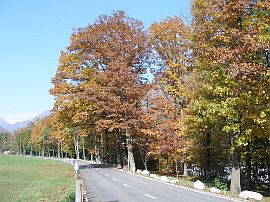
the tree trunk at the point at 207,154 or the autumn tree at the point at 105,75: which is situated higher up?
the autumn tree at the point at 105,75

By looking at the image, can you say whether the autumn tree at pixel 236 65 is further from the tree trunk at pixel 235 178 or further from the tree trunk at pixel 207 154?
the tree trunk at pixel 207 154

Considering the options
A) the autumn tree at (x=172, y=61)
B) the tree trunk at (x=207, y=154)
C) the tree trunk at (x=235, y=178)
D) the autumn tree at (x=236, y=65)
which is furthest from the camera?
the autumn tree at (x=172, y=61)

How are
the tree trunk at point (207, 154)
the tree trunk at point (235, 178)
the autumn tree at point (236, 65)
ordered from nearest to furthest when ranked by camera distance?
the autumn tree at point (236, 65), the tree trunk at point (235, 178), the tree trunk at point (207, 154)

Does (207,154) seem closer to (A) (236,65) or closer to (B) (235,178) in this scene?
(B) (235,178)

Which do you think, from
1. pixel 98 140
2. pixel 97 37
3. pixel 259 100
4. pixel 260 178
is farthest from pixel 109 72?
pixel 98 140

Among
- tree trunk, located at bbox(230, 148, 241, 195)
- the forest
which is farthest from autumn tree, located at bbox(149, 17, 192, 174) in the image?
tree trunk, located at bbox(230, 148, 241, 195)

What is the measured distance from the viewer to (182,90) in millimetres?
29953

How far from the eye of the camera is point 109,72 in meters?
36.0

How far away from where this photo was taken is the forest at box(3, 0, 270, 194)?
18297 mm

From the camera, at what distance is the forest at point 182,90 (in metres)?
18.3

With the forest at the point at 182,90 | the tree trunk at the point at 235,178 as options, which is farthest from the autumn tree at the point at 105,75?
the tree trunk at the point at 235,178

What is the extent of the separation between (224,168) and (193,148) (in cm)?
431

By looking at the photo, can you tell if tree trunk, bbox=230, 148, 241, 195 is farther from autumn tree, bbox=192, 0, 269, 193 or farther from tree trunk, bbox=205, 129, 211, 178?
tree trunk, bbox=205, 129, 211, 178

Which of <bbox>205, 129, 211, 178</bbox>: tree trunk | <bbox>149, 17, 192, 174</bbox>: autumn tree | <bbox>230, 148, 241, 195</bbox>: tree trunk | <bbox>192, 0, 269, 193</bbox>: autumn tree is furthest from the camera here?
<bbox>149, 17, 192, 174</bbox>: autumn tree
